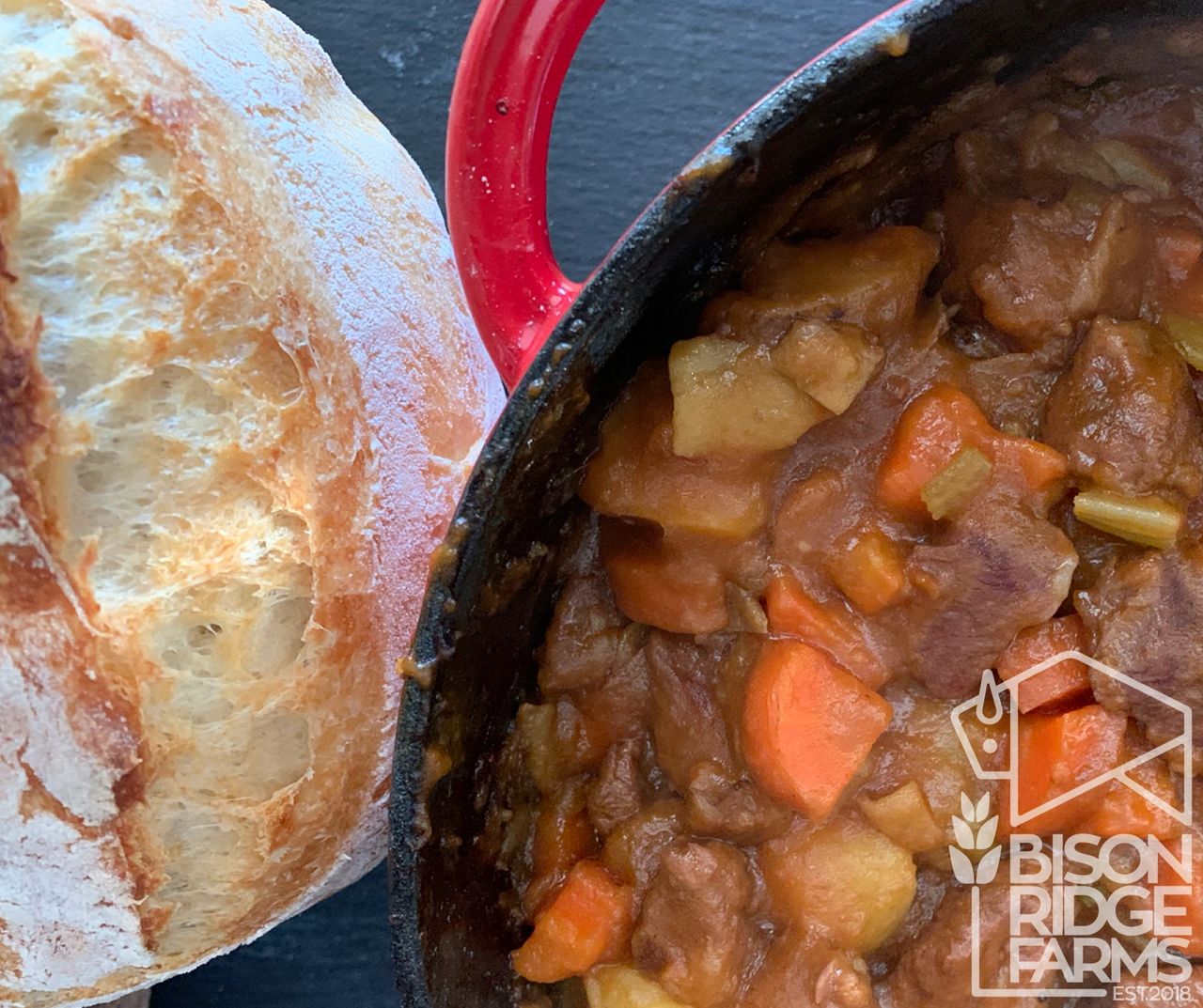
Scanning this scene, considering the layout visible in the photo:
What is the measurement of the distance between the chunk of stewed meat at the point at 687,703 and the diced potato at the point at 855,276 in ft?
1.72

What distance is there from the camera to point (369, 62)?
Answer: 2357 mm

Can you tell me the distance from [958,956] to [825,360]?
0.88 meters

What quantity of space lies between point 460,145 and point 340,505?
0.53 metres

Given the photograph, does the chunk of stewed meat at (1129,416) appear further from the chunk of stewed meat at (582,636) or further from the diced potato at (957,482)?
the chunk of stewed meat at (582,636)

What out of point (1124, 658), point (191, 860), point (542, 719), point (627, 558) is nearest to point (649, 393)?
point (627, 558)

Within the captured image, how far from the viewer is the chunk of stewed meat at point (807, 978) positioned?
167 centimetres

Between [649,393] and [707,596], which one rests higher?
[649,393]

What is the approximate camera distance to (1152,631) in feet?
5.37

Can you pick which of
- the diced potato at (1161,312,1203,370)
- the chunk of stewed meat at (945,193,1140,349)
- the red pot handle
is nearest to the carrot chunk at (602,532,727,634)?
the red pot handle

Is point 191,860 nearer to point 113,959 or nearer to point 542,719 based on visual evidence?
point 113,959

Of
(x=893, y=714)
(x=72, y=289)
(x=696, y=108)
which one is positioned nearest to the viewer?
(x=72, y=289)

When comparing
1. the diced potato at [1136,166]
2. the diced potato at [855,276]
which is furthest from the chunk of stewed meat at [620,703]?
the diced potato at [1136,166]

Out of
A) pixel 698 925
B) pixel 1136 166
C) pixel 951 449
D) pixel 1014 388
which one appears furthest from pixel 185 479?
pixel 1136 166

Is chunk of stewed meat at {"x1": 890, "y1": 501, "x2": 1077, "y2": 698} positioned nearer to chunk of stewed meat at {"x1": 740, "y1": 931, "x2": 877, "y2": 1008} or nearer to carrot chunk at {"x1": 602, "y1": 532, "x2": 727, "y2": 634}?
carrot chunk at {"x1": 602, "y1": 532, "x2": 727, "y2": 634}
